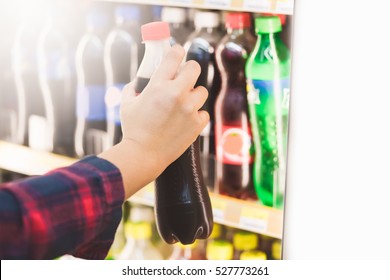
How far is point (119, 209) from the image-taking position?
1.34m

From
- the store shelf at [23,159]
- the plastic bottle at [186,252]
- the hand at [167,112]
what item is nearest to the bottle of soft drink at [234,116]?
the hand at [167,112]

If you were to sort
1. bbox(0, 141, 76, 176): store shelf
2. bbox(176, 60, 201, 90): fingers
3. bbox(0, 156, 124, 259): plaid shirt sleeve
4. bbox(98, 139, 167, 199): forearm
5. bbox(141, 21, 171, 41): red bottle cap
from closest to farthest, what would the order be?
bbox(0, 156, 124, 259): plaid shirt sleeve, bbox(98, 139, 167, 199): forearm, bbox(176, 60, 201, 90): fingers, bbox(141, 21, 171, 41): red bottle cap, bbox(0, 141, 76, 176): store shelf

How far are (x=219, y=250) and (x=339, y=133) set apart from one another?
0.49 meters

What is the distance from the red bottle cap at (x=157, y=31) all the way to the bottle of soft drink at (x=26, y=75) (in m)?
0.31

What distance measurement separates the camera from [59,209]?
50.2 inches

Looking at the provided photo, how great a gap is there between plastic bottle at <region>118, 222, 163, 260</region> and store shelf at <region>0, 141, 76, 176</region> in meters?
0.27

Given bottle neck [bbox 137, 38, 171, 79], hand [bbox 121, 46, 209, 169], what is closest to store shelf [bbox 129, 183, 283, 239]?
hand [bbox 121, 46, 209, 169]

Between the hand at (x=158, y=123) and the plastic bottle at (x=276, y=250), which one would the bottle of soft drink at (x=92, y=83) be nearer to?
the hand at (x=158, y=123)

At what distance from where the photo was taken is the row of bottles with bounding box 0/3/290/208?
1.69 meters

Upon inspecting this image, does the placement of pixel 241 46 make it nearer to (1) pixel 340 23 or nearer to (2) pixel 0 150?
(1) pixel 340 23

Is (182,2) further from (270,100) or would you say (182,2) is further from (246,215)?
(246,215)

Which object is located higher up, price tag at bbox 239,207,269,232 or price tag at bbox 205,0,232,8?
price tag at bbox 205,0,232,8

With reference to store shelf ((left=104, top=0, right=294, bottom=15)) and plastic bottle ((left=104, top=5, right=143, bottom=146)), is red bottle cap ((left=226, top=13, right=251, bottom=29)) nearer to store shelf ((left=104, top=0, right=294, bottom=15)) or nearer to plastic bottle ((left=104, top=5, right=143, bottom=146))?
store shelf ((left=104, top=0, right=294, bottom=15))

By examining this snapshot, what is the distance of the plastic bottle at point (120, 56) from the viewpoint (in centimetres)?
169
